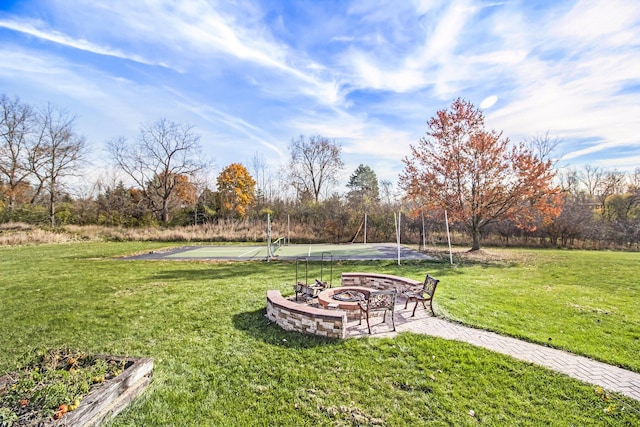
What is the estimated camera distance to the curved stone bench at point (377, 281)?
7375 mm

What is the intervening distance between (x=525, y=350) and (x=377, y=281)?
12.0 feet

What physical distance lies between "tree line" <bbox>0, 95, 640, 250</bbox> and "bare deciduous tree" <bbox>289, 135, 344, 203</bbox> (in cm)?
12

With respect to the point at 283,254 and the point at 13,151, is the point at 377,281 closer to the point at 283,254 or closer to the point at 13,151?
the point at 283,254

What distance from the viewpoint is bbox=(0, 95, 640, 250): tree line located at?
16.2 m

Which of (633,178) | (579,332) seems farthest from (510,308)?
(633,178)

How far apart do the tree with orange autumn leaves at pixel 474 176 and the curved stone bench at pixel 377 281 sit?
413 inches

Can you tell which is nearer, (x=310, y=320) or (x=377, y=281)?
(x=310, y=320)

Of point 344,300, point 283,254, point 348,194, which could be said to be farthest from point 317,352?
point 348,194

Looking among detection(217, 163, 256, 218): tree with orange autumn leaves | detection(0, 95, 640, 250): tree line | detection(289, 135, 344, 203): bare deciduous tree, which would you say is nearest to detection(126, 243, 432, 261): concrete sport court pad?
detection(0, 95, 640, 250): tree line

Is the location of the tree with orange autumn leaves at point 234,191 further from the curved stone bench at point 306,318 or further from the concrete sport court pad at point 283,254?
the curved stone bench at point 306,318

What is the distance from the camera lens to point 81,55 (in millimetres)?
9531

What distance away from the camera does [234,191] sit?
31.7 meters

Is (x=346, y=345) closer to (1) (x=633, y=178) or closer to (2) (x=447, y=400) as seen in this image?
(2) (x=447, y=400)

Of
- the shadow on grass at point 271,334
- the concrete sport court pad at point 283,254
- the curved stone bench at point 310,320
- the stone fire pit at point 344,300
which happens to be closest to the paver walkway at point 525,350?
the stone fire pit at point 344,300
